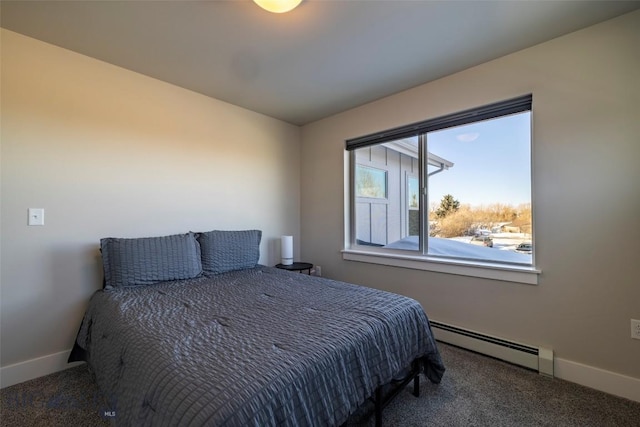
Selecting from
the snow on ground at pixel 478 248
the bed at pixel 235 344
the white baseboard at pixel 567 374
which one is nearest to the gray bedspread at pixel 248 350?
the bed at pixel 235 344

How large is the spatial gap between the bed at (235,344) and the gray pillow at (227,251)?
0.50ft

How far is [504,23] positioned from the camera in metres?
1.78

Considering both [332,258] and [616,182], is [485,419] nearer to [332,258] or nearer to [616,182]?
[616,182]

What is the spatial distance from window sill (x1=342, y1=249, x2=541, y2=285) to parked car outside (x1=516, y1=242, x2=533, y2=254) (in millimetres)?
130

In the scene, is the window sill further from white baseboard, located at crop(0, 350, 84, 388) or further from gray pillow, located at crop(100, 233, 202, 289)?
white baseboard, located at crop(0, 350, 84, 388)

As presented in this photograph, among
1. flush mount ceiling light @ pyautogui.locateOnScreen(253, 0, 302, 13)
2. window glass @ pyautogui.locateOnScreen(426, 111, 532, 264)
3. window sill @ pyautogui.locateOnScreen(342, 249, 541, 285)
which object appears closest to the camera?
flush mount ceiling light @ pyautogui.locateOnScreen(253, 0, 302, 13)

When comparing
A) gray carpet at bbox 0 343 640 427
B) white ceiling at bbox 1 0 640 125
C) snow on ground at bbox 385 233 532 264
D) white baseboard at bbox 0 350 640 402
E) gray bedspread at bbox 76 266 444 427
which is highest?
white ceiling at bbox 1 0 640 125

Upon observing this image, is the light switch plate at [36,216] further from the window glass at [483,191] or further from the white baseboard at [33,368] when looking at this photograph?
the window glass at [483,191]

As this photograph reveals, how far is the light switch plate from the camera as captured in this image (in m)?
1.92

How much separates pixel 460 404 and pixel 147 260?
236cm

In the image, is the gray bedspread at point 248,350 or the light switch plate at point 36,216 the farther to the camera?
the light switch plate at point 36,216

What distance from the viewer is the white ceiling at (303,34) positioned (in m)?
1.65

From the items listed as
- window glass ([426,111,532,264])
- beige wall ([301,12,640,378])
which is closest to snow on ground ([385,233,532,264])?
window glass ([426,111,532,264])

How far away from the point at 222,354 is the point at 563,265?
2.28 meters
